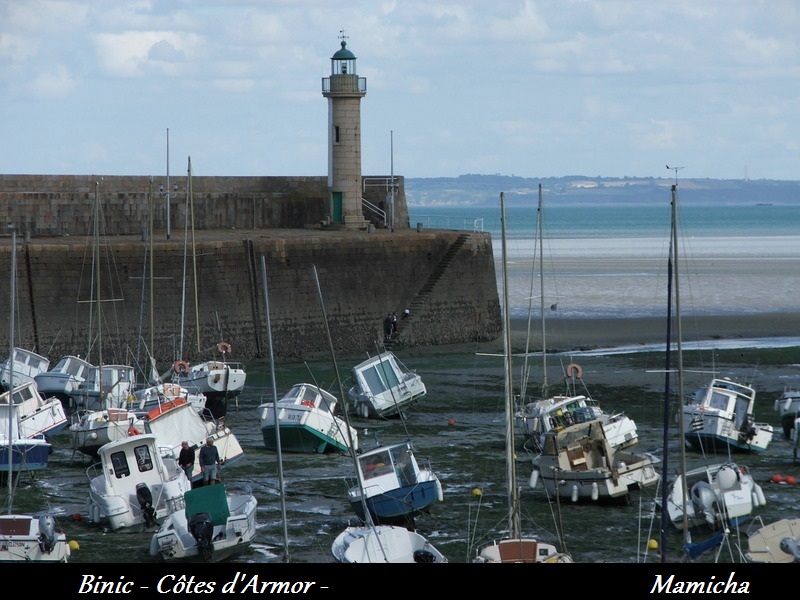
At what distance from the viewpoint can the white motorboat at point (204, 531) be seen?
16.8 meters

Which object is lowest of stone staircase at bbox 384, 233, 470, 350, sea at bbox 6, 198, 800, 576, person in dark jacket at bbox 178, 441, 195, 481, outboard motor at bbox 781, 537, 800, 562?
sea at bbox 6, 198, 800, 576

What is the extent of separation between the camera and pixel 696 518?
59.0 ft

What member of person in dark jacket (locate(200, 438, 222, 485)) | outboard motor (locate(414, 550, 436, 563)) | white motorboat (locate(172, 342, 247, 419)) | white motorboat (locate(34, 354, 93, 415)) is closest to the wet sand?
white motorboat (locate(172, 342, 247, 419))

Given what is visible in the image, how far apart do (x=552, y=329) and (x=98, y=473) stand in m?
19.5

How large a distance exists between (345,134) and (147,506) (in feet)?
76.2

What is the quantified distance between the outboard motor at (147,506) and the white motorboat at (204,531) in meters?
1.67

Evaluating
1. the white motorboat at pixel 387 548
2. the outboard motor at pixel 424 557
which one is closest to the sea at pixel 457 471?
the white motorboat at pixel 387 548

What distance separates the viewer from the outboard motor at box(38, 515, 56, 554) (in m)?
16.1

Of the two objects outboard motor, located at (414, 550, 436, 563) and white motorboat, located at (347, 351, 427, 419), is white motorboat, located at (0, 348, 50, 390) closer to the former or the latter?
white motorboat, located at (347, 351, 427, 419)

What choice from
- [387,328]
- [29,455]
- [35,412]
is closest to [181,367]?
[35,412]

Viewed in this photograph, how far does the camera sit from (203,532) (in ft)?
54.9

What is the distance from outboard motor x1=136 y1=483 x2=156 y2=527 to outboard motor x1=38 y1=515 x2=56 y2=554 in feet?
8.18

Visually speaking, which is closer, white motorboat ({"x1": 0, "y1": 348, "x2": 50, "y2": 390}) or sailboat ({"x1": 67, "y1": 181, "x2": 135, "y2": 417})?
sailboat ({"x1": 67, "y1": 181, "x2": 135, "y2": 417})

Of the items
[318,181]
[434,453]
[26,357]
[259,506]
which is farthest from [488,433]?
[318,181]
